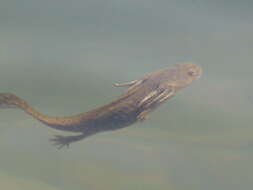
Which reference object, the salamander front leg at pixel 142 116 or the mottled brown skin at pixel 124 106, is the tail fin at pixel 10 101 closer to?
the mottled brown skin at pixel 124 106

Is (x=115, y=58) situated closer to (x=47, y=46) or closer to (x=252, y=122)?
(x=47, y=46)

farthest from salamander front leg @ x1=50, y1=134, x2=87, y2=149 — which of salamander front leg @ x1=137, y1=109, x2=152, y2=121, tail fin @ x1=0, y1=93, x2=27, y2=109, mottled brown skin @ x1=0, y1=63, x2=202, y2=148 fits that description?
salamander front leg @ x1=137, y1=109, x2=152, y2=121

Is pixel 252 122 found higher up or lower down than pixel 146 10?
lower down

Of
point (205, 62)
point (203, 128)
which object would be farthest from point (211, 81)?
point (203, 128)

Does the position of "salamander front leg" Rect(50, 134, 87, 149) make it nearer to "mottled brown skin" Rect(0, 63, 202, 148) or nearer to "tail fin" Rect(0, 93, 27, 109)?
"mottled brown skin" Rect(0, 63, 202, 148)

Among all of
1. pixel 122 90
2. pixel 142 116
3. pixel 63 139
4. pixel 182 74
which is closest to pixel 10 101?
→ pixel 63 139

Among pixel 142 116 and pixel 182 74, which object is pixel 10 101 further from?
pixel 182 74

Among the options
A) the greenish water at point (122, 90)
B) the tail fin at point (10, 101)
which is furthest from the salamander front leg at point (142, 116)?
the tail fin at point (10, 101)
